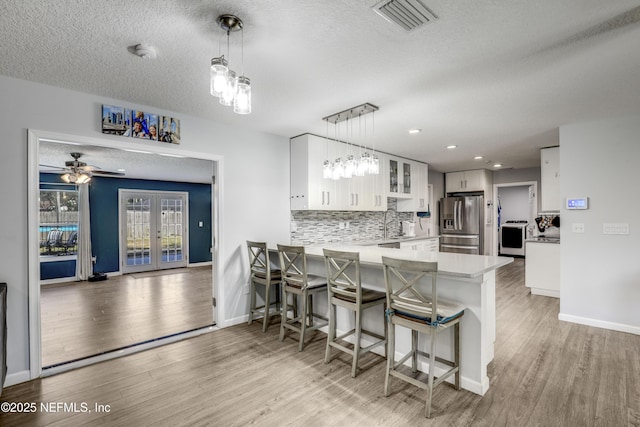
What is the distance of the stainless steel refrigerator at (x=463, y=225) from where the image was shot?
22.8 feet

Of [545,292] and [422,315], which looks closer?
[422,315]

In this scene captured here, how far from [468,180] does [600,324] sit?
4268 mm

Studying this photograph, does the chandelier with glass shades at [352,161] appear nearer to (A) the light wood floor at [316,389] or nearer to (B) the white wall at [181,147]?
(B) the white wall at [181,147]

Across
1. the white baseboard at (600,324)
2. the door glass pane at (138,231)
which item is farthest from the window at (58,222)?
the white baseboard at (600,324)

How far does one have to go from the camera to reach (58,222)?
659 cm

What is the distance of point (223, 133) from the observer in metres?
3.65

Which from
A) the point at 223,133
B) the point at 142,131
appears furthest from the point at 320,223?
the point at 142,131

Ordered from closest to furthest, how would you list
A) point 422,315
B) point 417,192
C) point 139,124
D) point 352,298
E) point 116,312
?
point 422,315, point 352,298, point 139,124, point 116,312, point 417,192

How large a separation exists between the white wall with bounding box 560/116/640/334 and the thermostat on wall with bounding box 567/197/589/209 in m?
0.05

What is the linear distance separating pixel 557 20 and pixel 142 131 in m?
3.40

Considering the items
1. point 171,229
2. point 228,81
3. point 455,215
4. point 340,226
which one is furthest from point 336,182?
point 171,229

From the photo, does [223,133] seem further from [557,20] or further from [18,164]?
[557,20]

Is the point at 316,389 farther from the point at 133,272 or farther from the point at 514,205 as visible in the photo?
the point at 514,205

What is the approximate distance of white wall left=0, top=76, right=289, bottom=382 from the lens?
2426 millimetres
